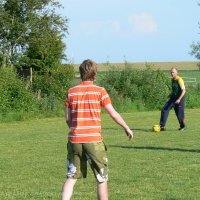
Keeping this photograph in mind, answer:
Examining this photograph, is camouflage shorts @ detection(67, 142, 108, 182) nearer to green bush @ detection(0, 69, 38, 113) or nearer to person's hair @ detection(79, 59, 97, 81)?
person's hair @ detection(79, 59, 97, 81)

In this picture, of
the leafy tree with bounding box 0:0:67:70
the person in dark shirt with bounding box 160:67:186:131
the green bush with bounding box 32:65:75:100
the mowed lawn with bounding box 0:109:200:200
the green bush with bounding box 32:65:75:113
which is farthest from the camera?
the leafy tree with bounding box 0:0:67:70

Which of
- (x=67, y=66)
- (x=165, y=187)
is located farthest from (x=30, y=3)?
(x=165, y=187)

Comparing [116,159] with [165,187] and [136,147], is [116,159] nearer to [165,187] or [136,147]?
[136,147]

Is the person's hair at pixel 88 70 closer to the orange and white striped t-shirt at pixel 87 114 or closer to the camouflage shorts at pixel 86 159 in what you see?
the orange and white striped t-shirt at pixel 87 114

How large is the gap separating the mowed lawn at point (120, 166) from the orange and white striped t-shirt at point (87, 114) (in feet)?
5.31

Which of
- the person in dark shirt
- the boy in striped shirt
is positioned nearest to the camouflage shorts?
the boy in striped shirt

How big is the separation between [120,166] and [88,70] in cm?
463

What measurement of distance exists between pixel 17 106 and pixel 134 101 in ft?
26.2

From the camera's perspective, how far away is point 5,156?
13688 millimetres

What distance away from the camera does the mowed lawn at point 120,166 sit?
28.7ft

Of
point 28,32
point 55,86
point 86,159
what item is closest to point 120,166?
point 86,159

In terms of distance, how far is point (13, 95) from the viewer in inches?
1107

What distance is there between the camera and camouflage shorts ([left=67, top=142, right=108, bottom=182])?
703cm

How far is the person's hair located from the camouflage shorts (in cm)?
81
